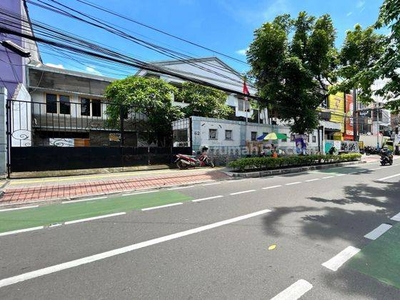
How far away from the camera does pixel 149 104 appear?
16938mm

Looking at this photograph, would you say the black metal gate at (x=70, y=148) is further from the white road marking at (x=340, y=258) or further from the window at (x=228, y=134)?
the white road marking at (x=340, y=258)

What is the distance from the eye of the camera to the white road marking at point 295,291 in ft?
9.09

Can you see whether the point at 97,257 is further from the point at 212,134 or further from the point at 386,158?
the point at 386,158

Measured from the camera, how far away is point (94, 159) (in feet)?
42.2

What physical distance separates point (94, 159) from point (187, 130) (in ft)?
20.4

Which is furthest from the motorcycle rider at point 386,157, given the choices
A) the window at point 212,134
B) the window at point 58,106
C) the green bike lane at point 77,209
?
the window at point 58,106

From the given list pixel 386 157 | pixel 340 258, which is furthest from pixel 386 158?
pixel 340 258

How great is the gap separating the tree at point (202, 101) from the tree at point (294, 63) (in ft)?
12.6

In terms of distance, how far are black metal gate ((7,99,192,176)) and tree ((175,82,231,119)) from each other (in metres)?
3.82

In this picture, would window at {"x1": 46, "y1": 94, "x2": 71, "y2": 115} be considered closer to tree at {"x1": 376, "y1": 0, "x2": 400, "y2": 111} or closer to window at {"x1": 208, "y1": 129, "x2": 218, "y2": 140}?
window at {"x1": 208, "y1": 129, "x2": 218, "y2": 140}

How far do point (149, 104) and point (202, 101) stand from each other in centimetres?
445

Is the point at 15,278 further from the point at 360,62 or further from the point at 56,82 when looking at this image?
the point at 56,82

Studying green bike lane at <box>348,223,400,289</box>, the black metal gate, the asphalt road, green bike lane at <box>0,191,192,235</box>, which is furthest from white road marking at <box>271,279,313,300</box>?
the black metal gate

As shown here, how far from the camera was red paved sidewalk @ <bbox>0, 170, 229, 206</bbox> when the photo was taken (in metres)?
7.67
